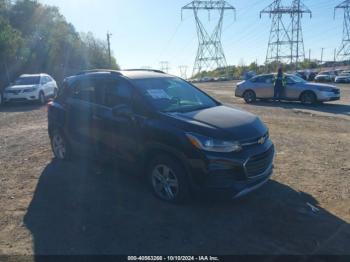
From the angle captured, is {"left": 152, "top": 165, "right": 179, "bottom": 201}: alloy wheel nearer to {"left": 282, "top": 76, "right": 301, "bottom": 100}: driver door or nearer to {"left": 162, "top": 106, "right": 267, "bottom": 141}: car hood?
{"left": 162, "top": 106, "right": 267, "bottom": 141}: car hood

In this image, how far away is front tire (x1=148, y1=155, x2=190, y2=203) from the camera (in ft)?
14.9

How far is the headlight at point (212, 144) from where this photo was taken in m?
4.35

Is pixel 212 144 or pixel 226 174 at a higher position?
pixel 212 144

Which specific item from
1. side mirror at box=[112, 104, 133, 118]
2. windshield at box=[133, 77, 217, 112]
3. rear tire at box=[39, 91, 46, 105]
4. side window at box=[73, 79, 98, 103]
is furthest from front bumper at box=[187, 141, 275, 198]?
rear tire at box=[39, 91, 46, 105]

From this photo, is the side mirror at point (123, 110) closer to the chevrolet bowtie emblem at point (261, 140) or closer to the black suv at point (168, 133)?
the black suv at point (168, 133)

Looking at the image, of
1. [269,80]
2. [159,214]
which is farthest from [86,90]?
[269,80]

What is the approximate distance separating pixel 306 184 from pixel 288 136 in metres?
3.79

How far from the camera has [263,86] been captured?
1894 centimetres

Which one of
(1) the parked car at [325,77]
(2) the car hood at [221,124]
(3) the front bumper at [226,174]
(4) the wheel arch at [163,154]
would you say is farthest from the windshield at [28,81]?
(1) the parked car at [325,77]

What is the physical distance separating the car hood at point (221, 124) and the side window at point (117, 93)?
0.82 meters

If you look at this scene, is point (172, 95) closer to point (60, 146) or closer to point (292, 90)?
point (60, 146)

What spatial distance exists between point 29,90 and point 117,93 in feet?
47.8

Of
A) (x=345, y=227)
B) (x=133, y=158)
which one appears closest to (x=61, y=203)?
(x=133, y=158)

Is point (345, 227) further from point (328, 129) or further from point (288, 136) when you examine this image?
point (328, 129)
